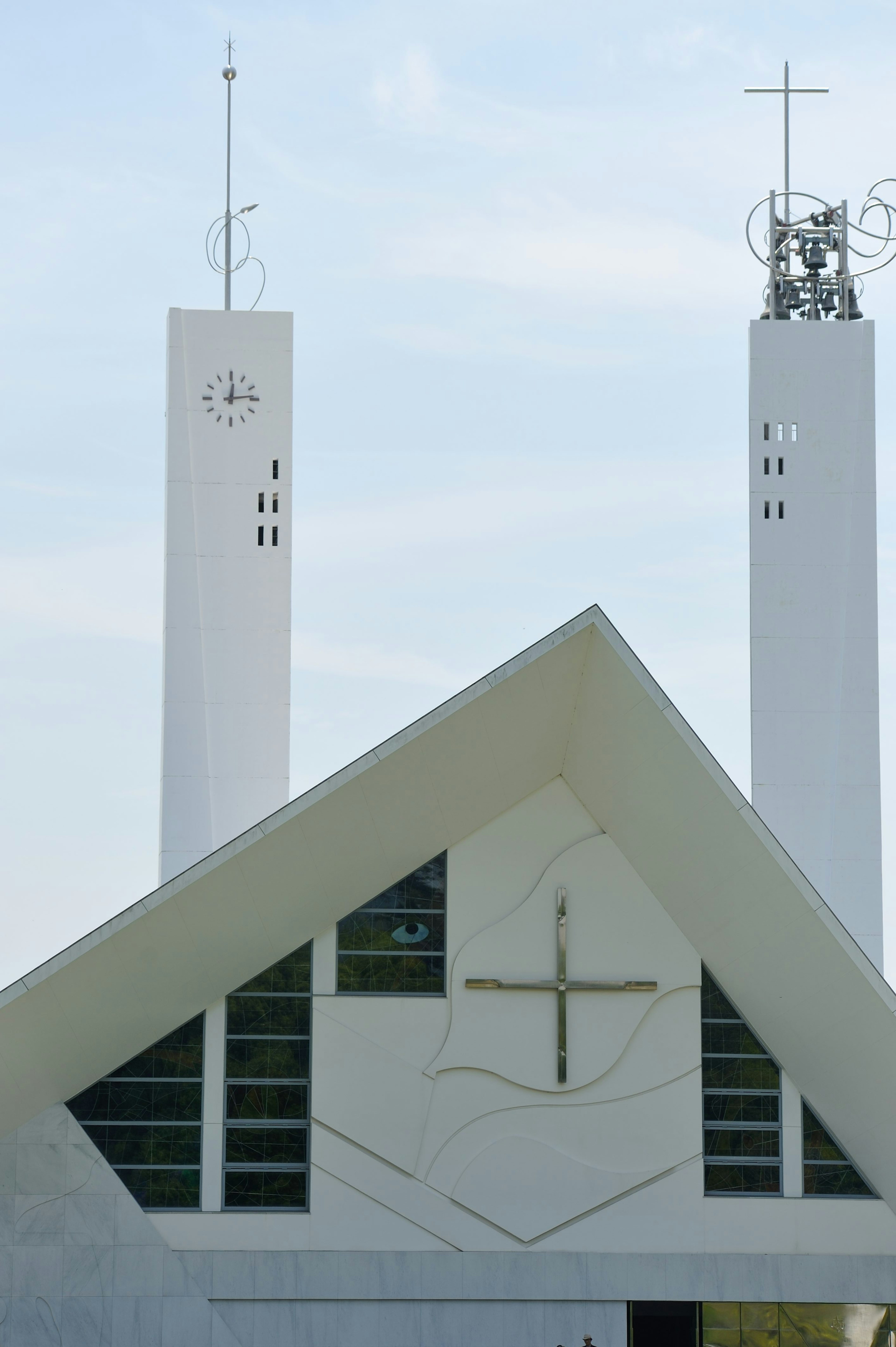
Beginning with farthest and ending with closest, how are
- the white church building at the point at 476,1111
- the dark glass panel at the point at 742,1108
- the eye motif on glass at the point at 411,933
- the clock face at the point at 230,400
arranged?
the clock face at the point at 230,400, the eye motif on glass at the point at 411,933, the dark glass panel at the point at 742,1108, the white church building at the point at 476,1111

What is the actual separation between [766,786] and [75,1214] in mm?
12689

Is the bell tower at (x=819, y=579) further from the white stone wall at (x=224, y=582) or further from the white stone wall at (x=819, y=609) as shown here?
the white stone wall at (x=224, y=582)

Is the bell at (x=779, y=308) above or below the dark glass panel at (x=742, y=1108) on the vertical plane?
above

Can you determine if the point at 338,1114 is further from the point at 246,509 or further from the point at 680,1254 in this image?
the point at 246,509

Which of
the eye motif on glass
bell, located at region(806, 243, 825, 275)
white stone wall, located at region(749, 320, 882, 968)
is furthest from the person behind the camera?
bell, located at region(806, 243, 825, 275)

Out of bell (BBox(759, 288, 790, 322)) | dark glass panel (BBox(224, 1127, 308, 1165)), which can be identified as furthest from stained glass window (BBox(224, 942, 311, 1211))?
bell (BBox(759, 288, 790, 322))

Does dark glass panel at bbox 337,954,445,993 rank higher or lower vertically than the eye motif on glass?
lower

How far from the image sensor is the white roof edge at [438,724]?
37.2ft

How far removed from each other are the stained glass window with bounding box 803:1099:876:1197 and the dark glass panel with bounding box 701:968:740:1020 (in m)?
0.93

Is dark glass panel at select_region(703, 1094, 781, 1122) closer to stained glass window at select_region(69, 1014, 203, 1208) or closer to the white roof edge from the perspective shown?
the white roof edge

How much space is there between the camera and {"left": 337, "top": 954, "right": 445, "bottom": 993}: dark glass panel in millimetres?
13531

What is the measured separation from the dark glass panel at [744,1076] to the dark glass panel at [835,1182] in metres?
0.77

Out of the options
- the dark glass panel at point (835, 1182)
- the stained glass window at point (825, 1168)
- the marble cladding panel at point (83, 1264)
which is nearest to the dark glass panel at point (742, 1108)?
the stained glass window at point (825, 1168)

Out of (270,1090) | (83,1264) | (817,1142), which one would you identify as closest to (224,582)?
(270,1090)
